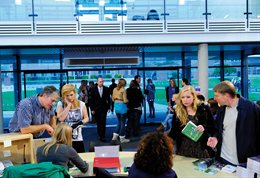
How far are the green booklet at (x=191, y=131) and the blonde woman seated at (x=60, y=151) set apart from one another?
113 cm

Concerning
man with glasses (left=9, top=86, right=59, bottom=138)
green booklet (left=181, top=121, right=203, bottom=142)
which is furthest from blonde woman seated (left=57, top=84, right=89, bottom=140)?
green booklet (left=181, top=121, right=203, bottom=142)

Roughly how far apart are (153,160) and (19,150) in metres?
1.61

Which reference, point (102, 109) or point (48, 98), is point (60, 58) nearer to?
point (102, 109)

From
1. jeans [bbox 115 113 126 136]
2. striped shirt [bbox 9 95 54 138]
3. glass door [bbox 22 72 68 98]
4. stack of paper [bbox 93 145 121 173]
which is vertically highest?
glass door [bbox 22 72 68 98]

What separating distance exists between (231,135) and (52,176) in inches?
67.9

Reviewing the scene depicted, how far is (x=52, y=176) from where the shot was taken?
2334 mm

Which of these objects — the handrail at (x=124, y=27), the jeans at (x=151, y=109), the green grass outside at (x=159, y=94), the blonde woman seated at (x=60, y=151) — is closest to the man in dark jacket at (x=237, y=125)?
the blonde woman seated at (x=60, y=151)

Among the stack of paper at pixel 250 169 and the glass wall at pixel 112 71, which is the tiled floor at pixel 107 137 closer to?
the glass wall at pixel 112 71

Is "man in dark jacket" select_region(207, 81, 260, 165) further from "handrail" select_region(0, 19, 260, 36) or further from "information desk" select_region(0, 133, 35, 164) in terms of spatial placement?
"handrail" select_region(0, 19, 260, 36)

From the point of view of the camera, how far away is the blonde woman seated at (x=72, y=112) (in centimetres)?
409

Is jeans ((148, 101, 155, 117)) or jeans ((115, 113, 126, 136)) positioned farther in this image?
jeans ((148, 101, 155, 117))

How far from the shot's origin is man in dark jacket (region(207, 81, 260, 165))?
276cm

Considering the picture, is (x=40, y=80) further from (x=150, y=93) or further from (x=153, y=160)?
(x=153, y=160)

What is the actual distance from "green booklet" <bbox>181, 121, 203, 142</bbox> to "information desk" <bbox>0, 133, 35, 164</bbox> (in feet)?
5.26
